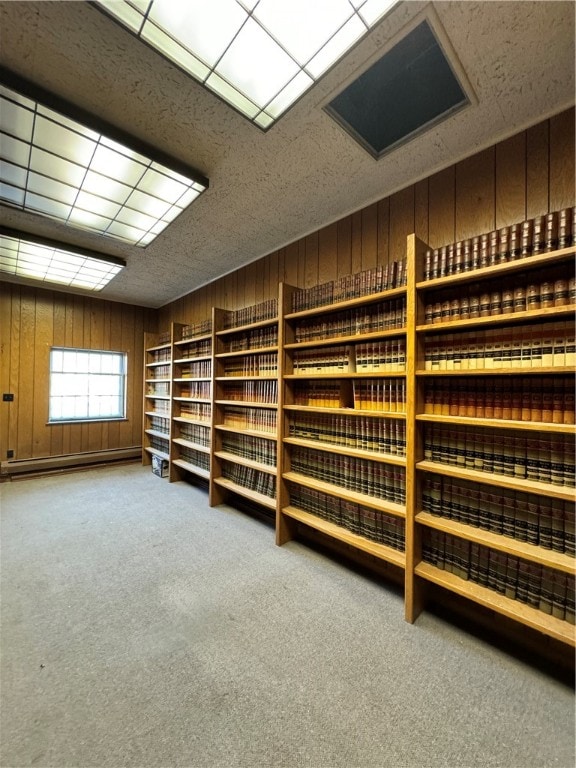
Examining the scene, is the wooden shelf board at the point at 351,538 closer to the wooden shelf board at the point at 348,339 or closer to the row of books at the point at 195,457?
the wooden shelf board at the point at 348,339

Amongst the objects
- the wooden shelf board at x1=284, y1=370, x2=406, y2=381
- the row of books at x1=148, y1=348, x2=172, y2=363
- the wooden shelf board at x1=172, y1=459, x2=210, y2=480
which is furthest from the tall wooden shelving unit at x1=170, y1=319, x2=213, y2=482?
the wooden shelf board at x1=284, y1=370, x2=406, y2=381

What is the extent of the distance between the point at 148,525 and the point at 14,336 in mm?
3392

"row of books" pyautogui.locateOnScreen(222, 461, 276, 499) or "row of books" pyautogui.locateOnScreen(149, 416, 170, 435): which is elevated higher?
"row of books" pyautogui.locateOnScreen(149, 416, 170, 435)

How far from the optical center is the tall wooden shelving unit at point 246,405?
2.61 metres

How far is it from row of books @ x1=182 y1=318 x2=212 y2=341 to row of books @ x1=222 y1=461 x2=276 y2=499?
5.09ft

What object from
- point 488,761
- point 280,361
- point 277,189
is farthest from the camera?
point 280,361

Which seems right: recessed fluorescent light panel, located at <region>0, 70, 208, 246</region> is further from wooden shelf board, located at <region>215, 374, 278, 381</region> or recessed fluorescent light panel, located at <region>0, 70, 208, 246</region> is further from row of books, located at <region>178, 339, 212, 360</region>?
wooden shelf board, located at <region>215, 374, 278, 381</region>

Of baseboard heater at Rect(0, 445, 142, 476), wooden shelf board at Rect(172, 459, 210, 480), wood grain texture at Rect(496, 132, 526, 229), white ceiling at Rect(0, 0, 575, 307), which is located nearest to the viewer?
white ceiling at Rect(0, 0, 575, 307)

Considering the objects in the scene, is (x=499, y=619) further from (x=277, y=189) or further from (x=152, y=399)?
(x=152, y=399)

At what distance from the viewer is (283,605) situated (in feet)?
5.56

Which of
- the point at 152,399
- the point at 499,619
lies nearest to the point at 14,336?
the point at 152,399

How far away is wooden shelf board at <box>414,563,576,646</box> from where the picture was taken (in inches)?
47.9

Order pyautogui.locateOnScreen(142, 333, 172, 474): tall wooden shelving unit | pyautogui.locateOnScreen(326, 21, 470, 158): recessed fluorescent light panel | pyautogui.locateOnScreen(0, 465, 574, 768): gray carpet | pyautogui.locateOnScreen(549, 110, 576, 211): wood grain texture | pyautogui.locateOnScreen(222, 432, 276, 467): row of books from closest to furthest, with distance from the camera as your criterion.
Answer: pyautogui.locateOnScreen(0, 465, 574, 768): gray carpet, pyautogui.locateOnScreen(326, 21, 470, 158): recessed fluorescent light panel, pyautogui.locateOnScreen(549, 110, 576, 211): wood grain texture, pyautogui.locateOnScreen(222, 432, 276, 467): row of books, pyautogui.locateOnScreen(142, 333, 172, 474): tall wooden shelving unit

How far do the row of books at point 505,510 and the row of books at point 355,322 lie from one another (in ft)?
3.12
